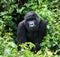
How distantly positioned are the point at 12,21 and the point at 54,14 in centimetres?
89

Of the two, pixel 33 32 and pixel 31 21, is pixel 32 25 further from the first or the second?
pixel 33 32

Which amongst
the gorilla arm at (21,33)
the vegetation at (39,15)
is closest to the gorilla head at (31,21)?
the gorilla arm at (21,33)

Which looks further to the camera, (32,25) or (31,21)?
(31,21)

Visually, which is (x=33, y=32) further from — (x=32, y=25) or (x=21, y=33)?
(x=32, y=25)

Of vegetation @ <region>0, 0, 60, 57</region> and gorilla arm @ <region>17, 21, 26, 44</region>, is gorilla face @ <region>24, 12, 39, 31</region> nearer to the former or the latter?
gorilla arm @ <region>17, 21, 26, 44</region>

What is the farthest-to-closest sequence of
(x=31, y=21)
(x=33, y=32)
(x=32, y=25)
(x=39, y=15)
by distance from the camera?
(x=39, y=15), (x=33, y=32), (x=31, y=21), (x=32, y=25)

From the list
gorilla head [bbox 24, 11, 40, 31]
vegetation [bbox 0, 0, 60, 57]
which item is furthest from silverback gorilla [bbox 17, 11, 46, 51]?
vegetation [bbox 0, 0, 60, 57]

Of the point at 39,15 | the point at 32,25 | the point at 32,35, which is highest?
the point at 32,25

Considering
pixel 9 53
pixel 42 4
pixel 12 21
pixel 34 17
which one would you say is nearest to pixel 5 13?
pixel 12 21

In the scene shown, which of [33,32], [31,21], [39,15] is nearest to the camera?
[31,21]

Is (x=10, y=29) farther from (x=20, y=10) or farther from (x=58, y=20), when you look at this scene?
(x=58, y=20)

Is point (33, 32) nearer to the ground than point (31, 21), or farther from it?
nearer to the ground

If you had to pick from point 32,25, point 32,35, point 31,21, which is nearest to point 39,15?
point 32,35

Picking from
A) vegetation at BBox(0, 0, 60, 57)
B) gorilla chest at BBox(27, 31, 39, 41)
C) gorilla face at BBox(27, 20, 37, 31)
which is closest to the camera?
gorilla face at BBox(27, 20, 37, 31)
